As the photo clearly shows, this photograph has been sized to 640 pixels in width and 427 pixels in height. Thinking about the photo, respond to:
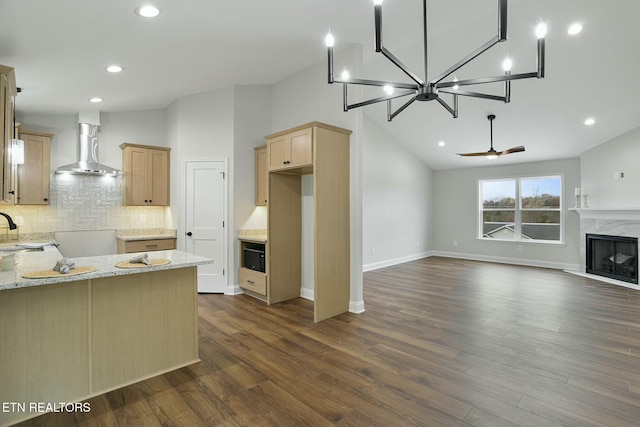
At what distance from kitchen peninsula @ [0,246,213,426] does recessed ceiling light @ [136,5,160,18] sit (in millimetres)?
2119

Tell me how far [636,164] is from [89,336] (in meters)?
8.17

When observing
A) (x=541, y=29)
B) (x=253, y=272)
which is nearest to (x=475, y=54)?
(x=541, y=29)

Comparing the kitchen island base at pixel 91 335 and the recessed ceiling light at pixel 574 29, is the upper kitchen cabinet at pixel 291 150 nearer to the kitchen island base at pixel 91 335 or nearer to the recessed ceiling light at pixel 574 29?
the kitchen island base at pixel 91 335

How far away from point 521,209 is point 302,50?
6643mm

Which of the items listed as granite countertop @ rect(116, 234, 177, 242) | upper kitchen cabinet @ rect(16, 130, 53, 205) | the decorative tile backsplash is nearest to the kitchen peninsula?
granite countertop @ rect(116, 234, 177, 242)

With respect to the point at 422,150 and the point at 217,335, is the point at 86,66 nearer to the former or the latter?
the point at 217,335

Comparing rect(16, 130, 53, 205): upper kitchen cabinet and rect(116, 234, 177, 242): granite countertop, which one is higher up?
rect(16, 130, 53, 205): upper kitchen cabinet

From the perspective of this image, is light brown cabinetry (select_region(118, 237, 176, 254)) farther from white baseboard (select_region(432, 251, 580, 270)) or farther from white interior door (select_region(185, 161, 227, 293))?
white baseboard (select_region(432, 251, 580, 270))

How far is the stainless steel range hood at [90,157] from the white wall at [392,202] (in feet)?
15.2

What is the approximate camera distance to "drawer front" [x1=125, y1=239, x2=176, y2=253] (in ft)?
16.6

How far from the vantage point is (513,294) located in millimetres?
5055

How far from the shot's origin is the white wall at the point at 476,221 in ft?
23.3

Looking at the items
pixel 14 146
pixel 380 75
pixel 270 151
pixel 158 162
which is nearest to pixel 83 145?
pixel 158 162

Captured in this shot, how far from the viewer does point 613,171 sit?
6164 millimetres
